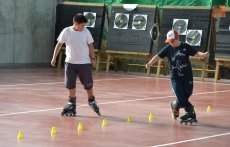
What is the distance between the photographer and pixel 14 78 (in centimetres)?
2098

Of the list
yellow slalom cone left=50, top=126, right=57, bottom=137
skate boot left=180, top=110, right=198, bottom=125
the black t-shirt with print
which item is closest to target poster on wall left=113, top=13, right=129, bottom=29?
the black t-shirt with print

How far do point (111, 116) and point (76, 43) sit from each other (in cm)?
148

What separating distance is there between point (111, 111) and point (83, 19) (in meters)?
2.06

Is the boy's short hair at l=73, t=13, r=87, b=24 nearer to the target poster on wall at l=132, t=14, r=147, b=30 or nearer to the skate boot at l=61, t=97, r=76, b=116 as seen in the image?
the skate boot at l=61, t=97, r=76, b=116

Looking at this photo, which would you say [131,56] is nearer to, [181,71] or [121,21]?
[121,21]

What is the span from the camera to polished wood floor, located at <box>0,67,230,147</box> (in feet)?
33.3

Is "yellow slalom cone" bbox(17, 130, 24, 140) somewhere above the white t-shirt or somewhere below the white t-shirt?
below

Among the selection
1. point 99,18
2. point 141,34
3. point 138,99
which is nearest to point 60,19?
point 99,18

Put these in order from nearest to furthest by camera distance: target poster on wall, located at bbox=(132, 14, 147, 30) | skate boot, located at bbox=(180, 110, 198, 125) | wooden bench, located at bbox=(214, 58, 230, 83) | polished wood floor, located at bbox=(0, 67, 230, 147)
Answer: polished wood floor, located at bbox=(0, 67, 230, 147) < skate boot, located at bbox=(180, 110, 198, 125) < wooden bench, located at bbox=(214, 58, 230, 83) < target poster on wall, located at bbox=(132, 14, 147, 30)

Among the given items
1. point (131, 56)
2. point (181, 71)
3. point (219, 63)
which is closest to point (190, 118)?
point (181, 71)

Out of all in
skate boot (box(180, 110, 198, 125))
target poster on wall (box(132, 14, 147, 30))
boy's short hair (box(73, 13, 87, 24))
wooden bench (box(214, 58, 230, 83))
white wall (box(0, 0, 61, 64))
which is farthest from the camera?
white wall (box(0, 0, 61, 64))

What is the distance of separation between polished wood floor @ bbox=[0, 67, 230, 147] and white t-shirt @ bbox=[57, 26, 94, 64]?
1.05 meters

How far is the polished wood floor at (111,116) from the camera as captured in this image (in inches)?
400

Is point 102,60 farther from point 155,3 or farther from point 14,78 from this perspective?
point 14,78
